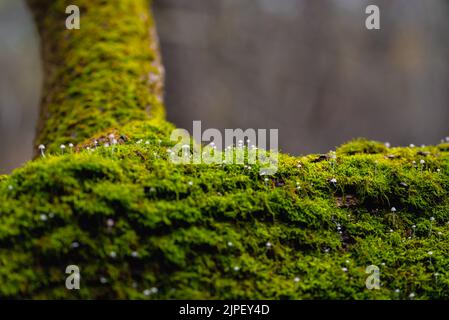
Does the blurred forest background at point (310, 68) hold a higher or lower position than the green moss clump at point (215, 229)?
higher

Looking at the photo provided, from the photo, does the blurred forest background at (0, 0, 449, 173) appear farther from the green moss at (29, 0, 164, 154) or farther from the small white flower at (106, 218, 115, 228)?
the small white flower at (106, 218, 115, 228)

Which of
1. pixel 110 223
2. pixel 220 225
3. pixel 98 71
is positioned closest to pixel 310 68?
pixel 98 71


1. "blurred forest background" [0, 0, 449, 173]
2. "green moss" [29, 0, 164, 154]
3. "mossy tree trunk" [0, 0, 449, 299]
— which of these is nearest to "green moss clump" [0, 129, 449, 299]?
"mossy tree trunk" [0, 0, 449, 299]

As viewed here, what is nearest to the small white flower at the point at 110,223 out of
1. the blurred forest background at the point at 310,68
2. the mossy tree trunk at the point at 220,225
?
the mossy tree trunk at the point at 220,225

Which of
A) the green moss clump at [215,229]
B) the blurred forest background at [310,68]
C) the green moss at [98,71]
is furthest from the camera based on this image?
the blurred forest background at [310,68]

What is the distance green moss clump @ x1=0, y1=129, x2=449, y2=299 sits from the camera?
254cm

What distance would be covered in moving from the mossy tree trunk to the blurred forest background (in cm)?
860

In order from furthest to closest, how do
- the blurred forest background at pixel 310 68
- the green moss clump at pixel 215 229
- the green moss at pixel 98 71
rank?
1. the blurred forest background at pixel 310 68
2. the green moss at pixel 98 71
3. the green moss clump at pixel 215 229

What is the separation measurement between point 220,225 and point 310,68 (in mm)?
10417

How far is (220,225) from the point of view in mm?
2879

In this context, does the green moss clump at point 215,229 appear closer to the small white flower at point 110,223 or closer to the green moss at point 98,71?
the small white flower at point 110,223

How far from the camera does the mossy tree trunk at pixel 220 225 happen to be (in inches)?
100.0
